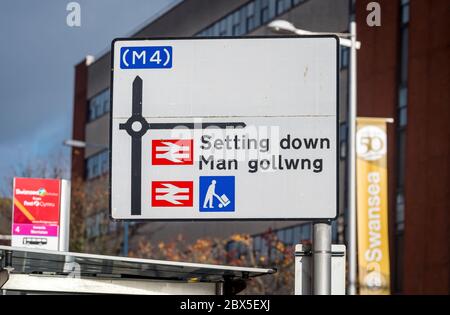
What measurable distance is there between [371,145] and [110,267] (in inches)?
903

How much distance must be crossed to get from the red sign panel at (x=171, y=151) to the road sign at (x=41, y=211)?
11465 mm

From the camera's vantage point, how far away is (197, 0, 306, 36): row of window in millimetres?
50062

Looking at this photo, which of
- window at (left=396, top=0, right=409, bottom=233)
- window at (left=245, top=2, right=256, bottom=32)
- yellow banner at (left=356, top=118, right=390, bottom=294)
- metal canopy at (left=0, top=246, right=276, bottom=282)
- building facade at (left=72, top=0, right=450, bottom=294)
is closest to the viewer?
metal canopy at (left=0, top=246, right=276, bottom=282)

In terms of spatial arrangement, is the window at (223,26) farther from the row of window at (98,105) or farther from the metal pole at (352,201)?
the metal pole at (352,201)

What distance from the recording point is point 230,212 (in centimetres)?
725

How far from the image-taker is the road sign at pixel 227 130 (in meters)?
7.21

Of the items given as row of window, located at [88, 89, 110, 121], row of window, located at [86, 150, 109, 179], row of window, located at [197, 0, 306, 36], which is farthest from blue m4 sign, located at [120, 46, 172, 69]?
row of window, located at [88, 89, 110, 121]

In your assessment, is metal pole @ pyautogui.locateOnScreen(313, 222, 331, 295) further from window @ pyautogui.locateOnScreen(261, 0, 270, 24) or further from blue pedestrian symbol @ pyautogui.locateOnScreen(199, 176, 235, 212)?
window @ pyautogui.locateOnScreen(261, 0, 270, 24)

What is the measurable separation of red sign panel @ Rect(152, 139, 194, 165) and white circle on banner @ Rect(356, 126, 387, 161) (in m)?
26.4

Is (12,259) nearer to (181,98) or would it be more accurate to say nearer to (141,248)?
(181,98)

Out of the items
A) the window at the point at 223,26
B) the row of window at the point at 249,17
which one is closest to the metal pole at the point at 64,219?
the row of window at the point at 249,17

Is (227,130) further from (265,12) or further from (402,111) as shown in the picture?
(265,12)

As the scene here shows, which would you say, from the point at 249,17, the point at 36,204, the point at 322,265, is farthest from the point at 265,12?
the point at 322,265
